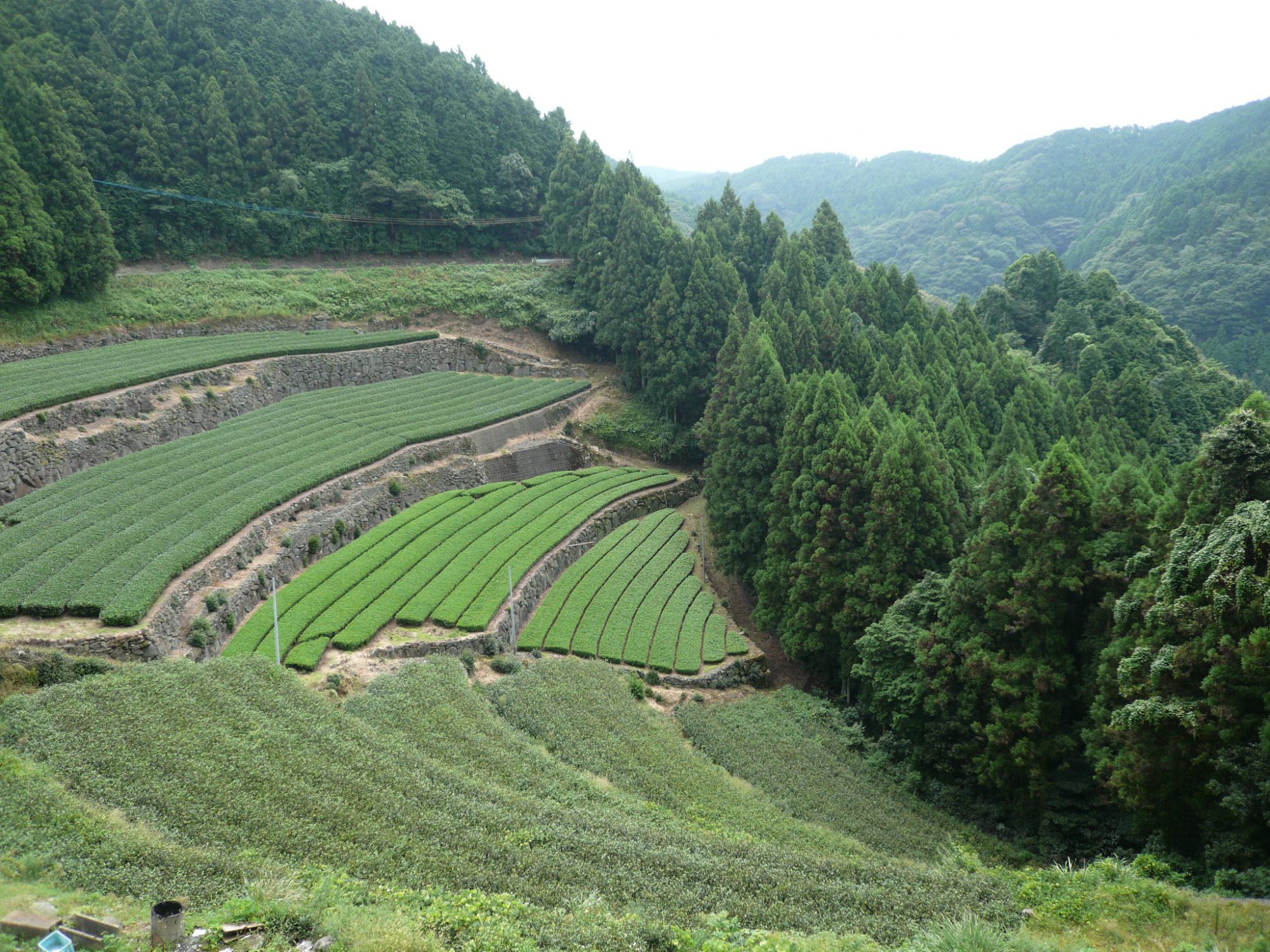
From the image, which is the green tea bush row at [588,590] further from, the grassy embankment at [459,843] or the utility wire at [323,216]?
the utility wire at [323,216]

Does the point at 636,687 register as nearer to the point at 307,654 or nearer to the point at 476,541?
the point at 307,654

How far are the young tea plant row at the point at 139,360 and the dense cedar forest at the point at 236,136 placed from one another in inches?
174

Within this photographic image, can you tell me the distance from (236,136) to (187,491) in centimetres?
3666

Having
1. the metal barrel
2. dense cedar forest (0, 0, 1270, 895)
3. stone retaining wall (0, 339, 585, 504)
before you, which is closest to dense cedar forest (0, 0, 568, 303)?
dense cedar forest (0, 0, 1270, 895)

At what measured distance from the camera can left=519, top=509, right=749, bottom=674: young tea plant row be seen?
29.3 m

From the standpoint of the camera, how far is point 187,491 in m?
30.1

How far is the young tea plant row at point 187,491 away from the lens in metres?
23.2

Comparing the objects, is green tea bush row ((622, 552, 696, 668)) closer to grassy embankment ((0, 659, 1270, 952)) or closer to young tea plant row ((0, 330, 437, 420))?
grassy embankment ((0, 659, 1270, 952))

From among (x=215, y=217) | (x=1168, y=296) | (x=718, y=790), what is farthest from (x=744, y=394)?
(x=1168, y=296)

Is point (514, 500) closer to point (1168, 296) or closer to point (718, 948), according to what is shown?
point (718, 948)

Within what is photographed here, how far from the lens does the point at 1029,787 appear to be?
21.0 m

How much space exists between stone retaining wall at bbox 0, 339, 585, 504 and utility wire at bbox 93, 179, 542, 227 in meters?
15.0

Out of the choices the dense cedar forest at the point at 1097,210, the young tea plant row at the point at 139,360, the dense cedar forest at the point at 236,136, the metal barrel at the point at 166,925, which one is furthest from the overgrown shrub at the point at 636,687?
the dense cedar forest at the point at 1097,210

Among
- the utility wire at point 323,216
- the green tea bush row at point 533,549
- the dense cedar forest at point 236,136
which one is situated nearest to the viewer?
the green tea bush row at point 533,549
